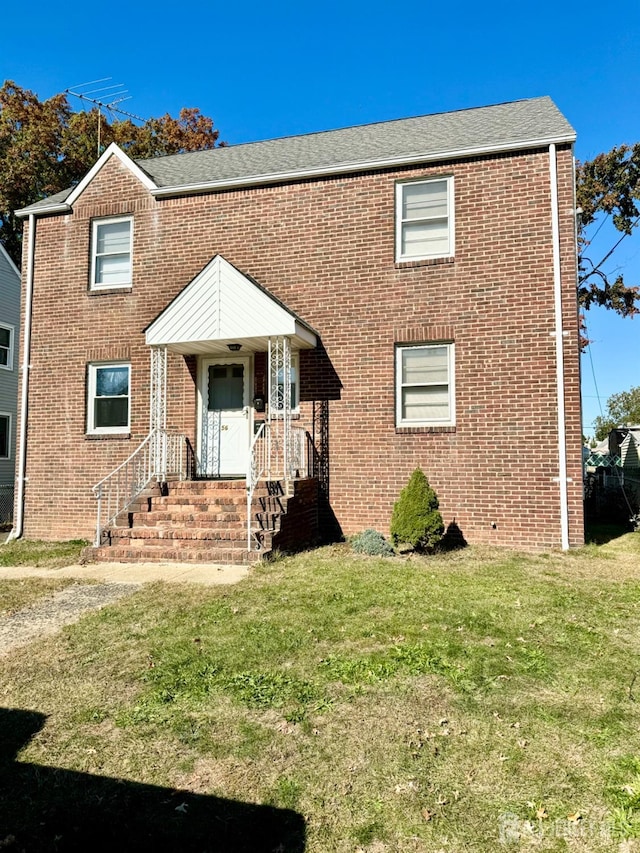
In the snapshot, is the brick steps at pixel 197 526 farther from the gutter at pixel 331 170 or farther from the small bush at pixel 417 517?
the gutter at pixel 331 170

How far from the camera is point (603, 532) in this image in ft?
39.1

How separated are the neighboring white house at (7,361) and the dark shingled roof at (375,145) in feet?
29.5

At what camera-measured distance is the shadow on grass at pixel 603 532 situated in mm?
10597

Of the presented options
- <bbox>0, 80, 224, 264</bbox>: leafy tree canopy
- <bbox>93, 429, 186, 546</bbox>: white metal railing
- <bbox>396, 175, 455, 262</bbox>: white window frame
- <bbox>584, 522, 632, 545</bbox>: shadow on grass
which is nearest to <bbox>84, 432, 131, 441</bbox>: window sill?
<bbox>93, 429, 186, 546</bbox>: white metal railing

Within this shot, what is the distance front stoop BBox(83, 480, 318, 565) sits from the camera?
852cm

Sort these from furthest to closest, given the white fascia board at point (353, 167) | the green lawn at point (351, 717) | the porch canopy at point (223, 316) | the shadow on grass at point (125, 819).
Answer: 1. the white fascia board at point (353, 167)
2. the porch canopy at point (223, 316)
3. the green lawn at point (351, 717)
4. the shadow on grass at point (125, 819)

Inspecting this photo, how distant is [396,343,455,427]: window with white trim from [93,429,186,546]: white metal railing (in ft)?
14.0

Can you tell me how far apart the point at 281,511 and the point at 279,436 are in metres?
2.01

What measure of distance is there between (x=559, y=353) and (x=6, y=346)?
1864 centimetres

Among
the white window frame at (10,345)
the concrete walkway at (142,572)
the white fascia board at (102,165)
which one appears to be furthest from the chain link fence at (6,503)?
the concrete walkway at (142,572)

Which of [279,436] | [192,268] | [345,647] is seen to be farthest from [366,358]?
[345,647]

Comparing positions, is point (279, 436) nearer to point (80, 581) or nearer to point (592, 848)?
point (80, 581)

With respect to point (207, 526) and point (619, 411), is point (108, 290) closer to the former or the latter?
point (207, 526)

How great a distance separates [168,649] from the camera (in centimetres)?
481
